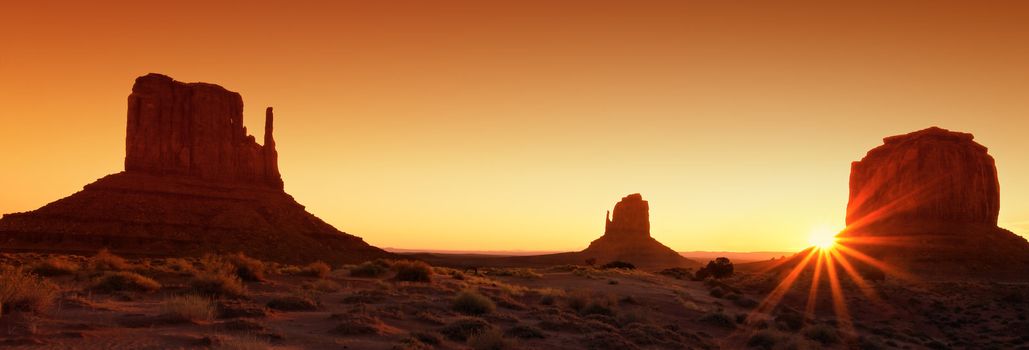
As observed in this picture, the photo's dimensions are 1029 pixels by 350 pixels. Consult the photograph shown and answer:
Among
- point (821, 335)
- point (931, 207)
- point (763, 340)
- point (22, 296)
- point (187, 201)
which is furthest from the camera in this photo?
point (931, 207)

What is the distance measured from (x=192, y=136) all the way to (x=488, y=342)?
76.4 meters

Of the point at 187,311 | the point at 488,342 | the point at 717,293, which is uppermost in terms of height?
the point at 187,311

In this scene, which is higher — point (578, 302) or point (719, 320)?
point (578, 302)

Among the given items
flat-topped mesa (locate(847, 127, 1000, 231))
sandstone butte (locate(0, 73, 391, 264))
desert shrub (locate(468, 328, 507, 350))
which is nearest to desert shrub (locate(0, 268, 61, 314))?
desert shrub (locate(468, 328, 507, 350))

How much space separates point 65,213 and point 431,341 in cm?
6022

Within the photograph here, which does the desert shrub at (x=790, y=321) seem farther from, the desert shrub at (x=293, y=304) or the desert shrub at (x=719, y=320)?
the desert shrub at (x=293, y=304)

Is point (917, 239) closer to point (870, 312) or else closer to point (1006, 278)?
point (1006, 278)

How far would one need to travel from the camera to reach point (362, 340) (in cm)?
1444

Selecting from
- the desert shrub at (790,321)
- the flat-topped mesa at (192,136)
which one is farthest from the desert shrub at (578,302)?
the flat-topped mesa at (192,136)

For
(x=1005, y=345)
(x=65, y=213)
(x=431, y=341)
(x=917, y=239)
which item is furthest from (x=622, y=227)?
(x=431, y=341)

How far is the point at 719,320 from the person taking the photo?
2627cm

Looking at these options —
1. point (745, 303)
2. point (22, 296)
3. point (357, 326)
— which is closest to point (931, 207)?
point (745, 303)

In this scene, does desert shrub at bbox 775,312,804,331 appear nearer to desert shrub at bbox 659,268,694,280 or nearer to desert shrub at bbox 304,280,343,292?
desert shrub at bbox 304,280,343,292

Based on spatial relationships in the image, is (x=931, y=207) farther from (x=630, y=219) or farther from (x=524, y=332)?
(x=630, y=219)
